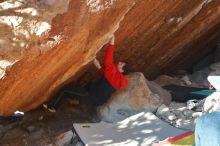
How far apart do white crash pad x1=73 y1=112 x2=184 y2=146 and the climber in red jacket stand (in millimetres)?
811

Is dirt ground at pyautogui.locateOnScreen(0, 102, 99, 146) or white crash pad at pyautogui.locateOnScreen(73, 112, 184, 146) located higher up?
dirt ground at pyautogui.locateOnScreen(0, 102, 99, 146)

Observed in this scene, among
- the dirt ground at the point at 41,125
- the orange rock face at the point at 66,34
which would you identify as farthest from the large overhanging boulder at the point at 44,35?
the dirt ground at the point at 41,125

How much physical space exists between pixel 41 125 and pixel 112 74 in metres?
1.32

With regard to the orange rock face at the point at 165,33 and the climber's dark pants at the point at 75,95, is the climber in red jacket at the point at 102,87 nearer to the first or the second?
the climber's dark pants at the point at 75,95

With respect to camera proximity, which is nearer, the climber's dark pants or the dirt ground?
the dirt ground

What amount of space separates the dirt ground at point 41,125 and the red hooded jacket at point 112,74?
0.65 metres

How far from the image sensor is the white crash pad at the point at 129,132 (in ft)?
19.1

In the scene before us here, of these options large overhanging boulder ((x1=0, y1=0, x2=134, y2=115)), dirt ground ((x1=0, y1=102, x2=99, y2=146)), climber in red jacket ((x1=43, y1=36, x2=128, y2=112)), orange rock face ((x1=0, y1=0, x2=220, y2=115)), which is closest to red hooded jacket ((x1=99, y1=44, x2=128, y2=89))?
climber in red jacket ((x1=43, y1=36, x2=128, y2=112))

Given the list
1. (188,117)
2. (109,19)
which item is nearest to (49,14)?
(109,19)

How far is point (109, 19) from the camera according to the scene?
5.27 meters

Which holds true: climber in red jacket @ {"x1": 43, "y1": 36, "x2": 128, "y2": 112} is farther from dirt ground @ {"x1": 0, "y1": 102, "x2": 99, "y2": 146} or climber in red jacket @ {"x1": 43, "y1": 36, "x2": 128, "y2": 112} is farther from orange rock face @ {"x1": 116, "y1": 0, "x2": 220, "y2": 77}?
orange rock face @ {"x1": 116, "y1": 0, "x2": 220, "y2": 77}

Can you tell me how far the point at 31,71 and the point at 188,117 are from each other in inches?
122

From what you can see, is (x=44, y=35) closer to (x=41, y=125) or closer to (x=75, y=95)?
(x=41, y=125)

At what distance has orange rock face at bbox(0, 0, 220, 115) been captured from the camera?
458cm
